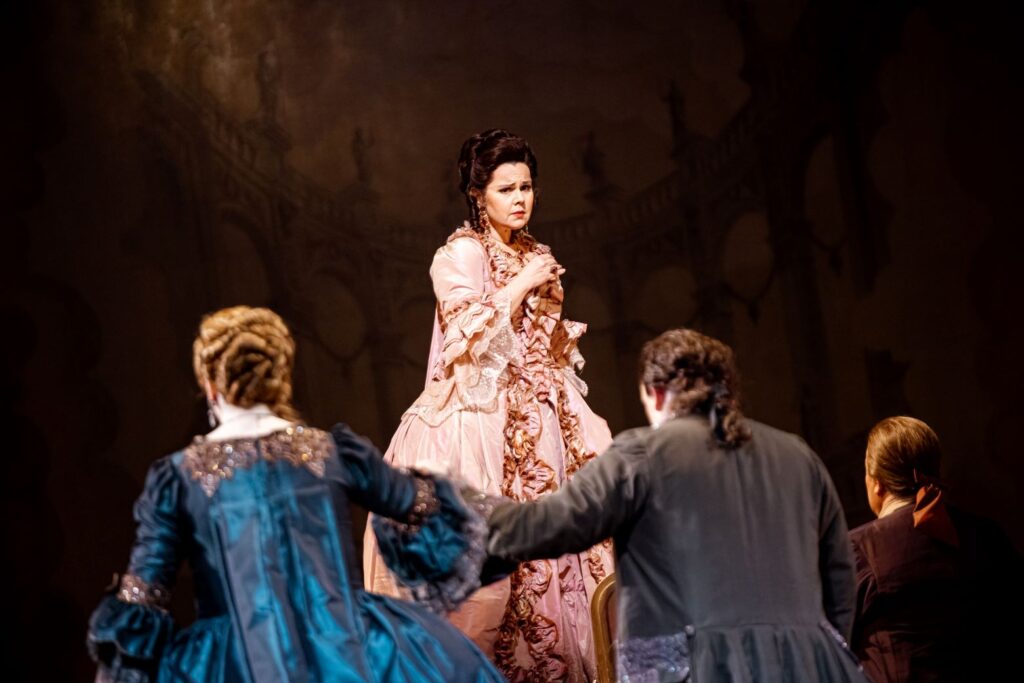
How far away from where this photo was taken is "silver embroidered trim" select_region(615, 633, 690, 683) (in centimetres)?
272

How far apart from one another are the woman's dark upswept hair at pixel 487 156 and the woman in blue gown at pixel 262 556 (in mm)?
1779

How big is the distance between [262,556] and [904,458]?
1945mm

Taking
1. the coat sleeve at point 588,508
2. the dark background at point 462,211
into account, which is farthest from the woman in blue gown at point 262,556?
the dark background at point 462,211

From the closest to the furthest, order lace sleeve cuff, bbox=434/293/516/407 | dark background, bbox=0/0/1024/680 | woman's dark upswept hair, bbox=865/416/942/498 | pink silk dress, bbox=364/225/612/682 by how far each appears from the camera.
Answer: woman's dark upswept hair, bbox=865/416/942/498, pink silk dress, bbox=364/225/612/682, lace sleeve cuff, bbox=434/293/516/407, dark background, bbox=0/0/1024/680

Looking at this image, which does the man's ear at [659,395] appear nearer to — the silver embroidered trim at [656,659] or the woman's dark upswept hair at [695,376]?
the woman's dark upswept hair at [695,376]

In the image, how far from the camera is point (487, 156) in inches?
180

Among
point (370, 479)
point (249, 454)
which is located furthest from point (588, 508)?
point (249, 454)

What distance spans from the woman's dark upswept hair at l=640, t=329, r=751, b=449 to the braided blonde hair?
826 millimetres

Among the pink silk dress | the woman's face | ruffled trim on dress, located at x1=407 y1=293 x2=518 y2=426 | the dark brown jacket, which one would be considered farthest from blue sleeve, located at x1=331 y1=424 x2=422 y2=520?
the woman's face

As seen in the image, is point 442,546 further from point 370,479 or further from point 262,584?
point 262,584

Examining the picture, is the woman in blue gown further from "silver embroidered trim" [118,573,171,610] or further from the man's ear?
the man's ear

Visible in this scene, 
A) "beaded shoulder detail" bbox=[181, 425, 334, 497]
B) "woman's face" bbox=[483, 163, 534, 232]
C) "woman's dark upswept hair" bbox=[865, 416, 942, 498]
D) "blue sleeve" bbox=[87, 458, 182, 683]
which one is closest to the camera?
"blue sleeve" bbox=[87, 458, 182, 683]

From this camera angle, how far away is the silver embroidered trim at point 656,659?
2717 mm

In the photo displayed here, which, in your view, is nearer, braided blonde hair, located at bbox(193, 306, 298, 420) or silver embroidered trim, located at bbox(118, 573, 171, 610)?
silver embroidered trim, located at bbox(118, 573, 171, 610)
